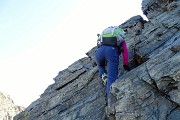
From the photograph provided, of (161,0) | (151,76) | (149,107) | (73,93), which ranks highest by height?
(161,0)

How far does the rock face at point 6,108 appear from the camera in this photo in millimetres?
41062

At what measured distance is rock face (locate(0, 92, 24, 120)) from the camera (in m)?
41.1

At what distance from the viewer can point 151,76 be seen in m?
12.0

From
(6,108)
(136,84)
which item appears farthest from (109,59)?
(6,108)

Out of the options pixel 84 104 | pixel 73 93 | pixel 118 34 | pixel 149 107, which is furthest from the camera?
pixel 73 93

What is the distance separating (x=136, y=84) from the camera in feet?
40.5

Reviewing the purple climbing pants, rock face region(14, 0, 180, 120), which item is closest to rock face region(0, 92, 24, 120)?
rock face region(14, 0, 180, 120)

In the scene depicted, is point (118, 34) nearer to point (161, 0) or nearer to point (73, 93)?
point (73, 93)

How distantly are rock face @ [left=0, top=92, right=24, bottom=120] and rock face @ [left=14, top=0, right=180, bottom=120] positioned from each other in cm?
2067

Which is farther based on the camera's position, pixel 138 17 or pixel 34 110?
pixel 138 17

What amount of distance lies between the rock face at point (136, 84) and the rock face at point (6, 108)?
2067 centimetres

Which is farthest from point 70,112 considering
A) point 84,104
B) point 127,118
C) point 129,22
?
point 129,22

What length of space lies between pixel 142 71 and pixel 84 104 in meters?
5.10

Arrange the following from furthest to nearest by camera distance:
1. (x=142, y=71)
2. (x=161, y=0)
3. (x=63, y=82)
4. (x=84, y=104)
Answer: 1. (x=161, y=0)
2. (x=63, y=82)
3. (x=84, y=104)
4. (x=142, y=71)
